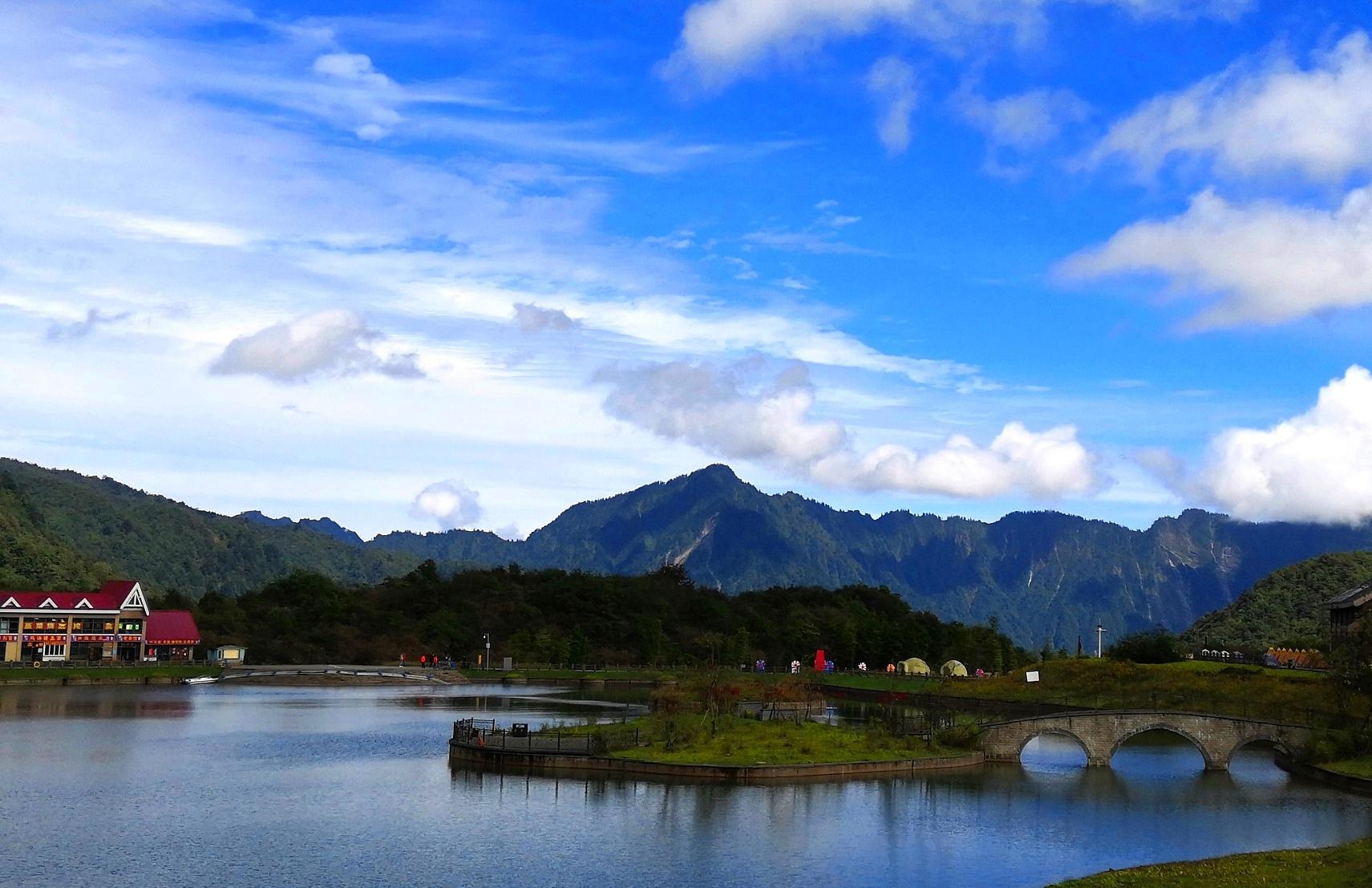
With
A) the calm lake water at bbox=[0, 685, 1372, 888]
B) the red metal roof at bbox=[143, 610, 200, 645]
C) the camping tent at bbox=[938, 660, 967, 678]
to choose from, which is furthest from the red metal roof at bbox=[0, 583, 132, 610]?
the camping tent at bbox=[938, 660, 967, 678]

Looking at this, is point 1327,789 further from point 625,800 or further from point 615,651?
point 615,651

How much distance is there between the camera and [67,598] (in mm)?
133125

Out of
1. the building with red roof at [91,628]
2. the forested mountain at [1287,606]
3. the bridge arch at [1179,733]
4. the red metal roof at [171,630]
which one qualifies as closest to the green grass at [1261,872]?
the bridge arch at [1179,733]

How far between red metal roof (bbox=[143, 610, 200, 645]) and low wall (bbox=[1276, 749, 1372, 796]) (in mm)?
113599

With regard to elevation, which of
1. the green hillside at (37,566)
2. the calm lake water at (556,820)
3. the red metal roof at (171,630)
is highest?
the green hillside at (37,566)

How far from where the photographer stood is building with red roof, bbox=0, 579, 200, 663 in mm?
130250

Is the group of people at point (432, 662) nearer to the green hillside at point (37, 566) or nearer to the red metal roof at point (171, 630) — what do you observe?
the red metal roof at point (171, 630)

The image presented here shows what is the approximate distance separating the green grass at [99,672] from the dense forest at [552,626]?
1511 cm

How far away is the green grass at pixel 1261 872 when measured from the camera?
33.5 meters

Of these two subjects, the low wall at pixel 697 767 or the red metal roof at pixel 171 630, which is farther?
the red metal roof at pixel 171 630

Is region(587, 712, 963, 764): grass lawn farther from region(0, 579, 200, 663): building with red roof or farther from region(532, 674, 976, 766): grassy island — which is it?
region(0, 579, 200, 663): building with red roof

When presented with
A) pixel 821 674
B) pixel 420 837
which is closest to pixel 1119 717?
pixel 420 837

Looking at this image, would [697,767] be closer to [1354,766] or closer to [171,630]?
[1354,766]

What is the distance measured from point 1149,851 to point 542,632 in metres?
116
